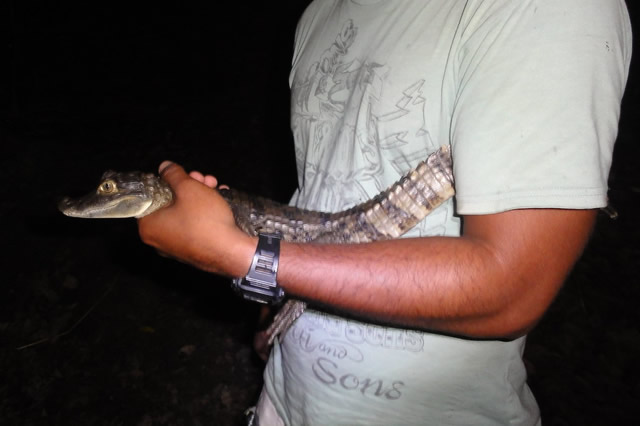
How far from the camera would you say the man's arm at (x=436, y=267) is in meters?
0.93

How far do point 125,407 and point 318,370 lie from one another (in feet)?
9.00

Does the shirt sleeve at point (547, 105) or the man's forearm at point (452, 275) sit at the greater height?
the shirt sleeve at point (547, 105)

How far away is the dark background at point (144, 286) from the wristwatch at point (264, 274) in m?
2.83

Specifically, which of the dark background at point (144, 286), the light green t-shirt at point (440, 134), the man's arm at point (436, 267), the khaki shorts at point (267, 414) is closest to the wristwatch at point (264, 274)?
the man's arm at point (436, 267)

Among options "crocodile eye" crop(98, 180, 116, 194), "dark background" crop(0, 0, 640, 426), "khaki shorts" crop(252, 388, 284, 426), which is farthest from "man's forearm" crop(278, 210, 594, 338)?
"dark background" crop(0, 0, 640, 426)

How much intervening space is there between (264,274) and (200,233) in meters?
0.23

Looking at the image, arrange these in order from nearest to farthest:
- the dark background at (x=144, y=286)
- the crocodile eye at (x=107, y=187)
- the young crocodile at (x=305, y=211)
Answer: the young crocodile at (x=305, y=211), the crocodile eye at (x=107, y=187), the dark background at (x=144, y=286)

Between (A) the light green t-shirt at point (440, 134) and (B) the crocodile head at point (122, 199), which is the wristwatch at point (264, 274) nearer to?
(A) the light green t-shirt at point (440, 134)

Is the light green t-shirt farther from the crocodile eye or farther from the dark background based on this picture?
the dark background

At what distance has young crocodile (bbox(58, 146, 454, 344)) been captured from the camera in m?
1.31

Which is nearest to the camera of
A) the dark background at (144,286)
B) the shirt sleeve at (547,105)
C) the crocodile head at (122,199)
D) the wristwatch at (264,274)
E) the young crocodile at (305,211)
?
the shirt sleeve at (547,105)

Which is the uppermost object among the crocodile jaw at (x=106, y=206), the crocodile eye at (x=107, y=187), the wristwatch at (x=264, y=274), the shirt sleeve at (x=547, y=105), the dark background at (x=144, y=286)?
the shirt sleeve at (x=547, y=105)

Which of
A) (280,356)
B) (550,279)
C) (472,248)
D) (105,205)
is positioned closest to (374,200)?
(472,248)

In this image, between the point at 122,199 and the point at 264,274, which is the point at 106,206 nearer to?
the point at 122,199
